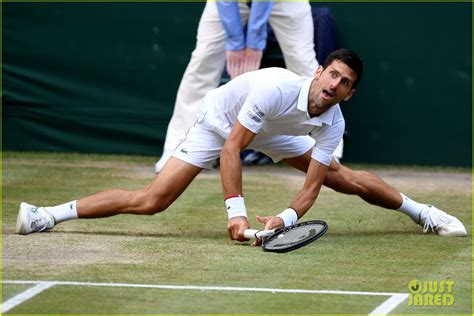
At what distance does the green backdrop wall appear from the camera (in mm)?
11211

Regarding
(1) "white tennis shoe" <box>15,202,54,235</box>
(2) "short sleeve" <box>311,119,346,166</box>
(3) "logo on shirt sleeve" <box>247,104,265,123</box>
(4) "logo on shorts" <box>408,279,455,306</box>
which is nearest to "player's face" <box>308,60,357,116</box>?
(2) "short sleeve" <box>311,119,346,166</box>

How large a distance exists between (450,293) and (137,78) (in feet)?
20.5

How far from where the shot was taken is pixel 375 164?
1138 centimetres

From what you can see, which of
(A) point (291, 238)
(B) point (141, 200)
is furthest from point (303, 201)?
(B) point (141, 200)

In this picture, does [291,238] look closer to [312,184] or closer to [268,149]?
[312,184]

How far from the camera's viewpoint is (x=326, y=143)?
7.03 metres

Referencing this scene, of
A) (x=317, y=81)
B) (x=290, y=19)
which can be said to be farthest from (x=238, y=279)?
(x=290, y=19)

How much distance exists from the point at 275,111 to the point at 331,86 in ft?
1.21

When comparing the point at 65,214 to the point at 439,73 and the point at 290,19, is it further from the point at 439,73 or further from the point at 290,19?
the point at 439,73

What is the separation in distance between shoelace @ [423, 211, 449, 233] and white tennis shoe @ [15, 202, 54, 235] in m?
2.41

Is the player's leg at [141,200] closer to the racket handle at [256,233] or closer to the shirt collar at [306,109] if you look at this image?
the racket handle at [256,233]

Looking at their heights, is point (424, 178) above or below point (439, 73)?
below

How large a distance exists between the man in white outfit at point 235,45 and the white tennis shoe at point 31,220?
306 centimetres

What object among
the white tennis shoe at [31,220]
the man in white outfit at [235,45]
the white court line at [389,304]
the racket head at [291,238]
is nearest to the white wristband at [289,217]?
the racket head at [291,238]
